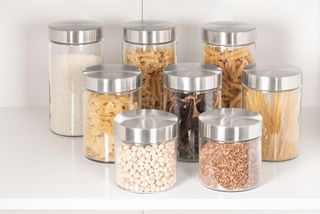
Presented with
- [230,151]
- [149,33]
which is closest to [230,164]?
[230,151]

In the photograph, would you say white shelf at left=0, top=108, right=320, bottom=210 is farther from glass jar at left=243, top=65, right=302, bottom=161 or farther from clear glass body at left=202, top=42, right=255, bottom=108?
clear glass body at left=202, top=42, right=255, bottom=108

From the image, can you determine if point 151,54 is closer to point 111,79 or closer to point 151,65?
point 151,65

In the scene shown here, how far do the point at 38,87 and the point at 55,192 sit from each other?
0.51 metres

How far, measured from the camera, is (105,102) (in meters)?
1.50

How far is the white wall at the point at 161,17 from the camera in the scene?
1.80 metres

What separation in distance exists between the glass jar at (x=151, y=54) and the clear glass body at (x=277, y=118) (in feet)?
0.60

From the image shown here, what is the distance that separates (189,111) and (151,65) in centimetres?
16

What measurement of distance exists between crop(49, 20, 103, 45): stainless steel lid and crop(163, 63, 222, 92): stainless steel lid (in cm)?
18

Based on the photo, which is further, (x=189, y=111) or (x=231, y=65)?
(x=231, y=65)

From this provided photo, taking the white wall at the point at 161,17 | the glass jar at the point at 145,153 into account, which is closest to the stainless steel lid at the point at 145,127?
the glass jar at the point at 145,153

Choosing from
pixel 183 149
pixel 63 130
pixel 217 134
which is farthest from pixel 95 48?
pixel 217 134

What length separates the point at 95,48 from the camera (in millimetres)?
1668

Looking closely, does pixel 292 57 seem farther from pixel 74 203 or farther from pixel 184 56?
pixel 74 203

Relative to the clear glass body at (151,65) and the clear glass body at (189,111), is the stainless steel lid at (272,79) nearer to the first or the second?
the clear glass body at (189,111)
